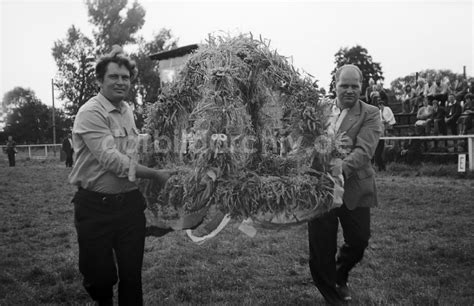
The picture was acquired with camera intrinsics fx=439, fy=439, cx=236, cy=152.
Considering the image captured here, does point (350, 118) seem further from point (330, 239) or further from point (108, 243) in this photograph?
point (108, 243)

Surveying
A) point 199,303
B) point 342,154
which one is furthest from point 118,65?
point 199,303

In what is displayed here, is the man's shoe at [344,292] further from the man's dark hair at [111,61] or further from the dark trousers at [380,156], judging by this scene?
the dark trousers at [380,156]

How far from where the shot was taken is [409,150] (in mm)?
14516

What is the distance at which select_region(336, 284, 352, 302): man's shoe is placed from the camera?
4172 millimetres

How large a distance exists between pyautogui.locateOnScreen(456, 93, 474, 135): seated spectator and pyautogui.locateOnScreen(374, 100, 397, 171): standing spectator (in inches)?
84.0

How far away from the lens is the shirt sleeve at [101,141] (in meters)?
3.25

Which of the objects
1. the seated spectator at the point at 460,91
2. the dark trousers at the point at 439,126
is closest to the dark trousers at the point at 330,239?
the dark trousers at the point at 439,126

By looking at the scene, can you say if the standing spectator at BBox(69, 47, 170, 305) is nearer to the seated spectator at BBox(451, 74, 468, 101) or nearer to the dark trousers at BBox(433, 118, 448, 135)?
the dark trousers at BBox(433, 118, 448, 135)

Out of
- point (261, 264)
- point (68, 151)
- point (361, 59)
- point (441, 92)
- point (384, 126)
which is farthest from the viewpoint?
point (361, 59)

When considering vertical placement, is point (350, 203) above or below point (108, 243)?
above

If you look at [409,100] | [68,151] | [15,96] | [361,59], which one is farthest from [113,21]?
[15,96]

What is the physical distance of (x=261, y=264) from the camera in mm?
5430

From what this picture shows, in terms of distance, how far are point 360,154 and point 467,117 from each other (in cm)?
1244

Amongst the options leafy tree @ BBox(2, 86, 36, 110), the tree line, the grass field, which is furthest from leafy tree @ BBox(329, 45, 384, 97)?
leafy tree @ BBox(2, 86, 36, 110)
